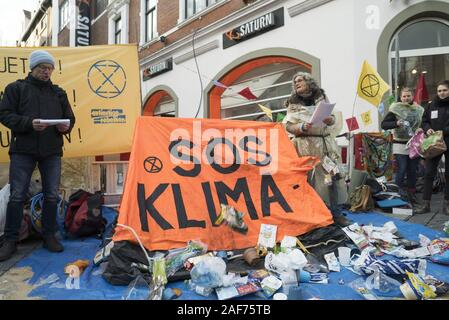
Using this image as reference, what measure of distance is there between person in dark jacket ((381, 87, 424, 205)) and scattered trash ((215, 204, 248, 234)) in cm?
291

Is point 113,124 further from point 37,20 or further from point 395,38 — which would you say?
point 37,20

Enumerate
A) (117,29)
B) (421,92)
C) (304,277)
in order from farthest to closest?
(117,29)
(421,92)
(304,277)

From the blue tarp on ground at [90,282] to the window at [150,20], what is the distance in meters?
10.8

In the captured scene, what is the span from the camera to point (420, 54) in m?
6.47

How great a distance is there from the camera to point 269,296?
249cm

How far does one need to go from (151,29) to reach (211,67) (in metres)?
4.48

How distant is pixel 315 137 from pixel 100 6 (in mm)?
16074

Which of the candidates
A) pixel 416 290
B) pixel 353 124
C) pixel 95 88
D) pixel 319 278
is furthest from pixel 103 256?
pixel 353 124

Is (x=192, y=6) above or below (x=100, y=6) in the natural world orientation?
below

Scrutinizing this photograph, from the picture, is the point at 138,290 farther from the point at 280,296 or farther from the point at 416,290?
the point at 416,290

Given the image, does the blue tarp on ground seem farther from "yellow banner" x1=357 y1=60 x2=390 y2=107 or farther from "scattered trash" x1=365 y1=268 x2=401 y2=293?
"yellow banner" x1=357 y1=60 x2=390 y2=107

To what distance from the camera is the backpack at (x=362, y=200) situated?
4770mm

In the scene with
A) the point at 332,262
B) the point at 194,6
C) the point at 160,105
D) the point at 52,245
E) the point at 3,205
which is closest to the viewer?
the point at 332,262

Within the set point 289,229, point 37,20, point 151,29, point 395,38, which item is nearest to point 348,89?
point 395,38
